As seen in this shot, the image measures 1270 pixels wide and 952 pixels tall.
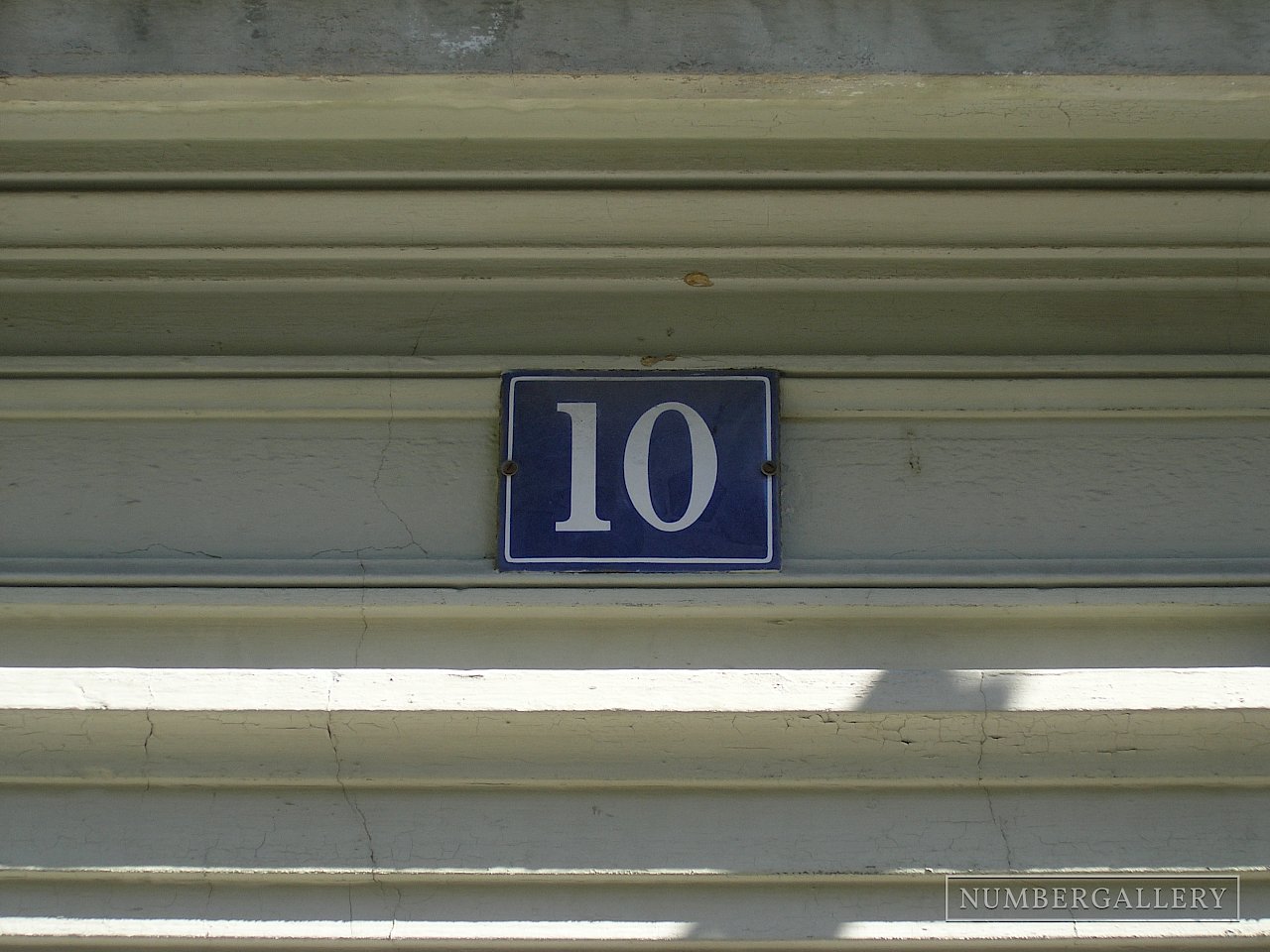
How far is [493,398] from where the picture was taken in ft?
8.54

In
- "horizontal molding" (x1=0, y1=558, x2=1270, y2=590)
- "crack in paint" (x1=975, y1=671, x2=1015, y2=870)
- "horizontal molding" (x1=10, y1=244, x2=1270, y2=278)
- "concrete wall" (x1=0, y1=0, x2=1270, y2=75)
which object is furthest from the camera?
"horizontal molding" (x1=10, y1=244, x2=1270, y2=278)

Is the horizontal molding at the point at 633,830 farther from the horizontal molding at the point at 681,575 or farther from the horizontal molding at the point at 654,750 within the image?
the horizontal molding at the point at 681,575

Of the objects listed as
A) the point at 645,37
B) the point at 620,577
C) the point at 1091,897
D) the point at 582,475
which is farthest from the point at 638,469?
the point at 1091,897


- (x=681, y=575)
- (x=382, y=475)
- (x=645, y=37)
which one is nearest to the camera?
(x=645, y=37)

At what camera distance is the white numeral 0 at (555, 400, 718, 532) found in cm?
250

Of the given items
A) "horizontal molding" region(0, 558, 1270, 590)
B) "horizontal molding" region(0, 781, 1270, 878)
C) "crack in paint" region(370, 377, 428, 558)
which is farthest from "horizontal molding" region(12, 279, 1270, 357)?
"horizontal molding" region(0, 781, 1270, 878)

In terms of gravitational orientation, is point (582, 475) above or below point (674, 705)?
above

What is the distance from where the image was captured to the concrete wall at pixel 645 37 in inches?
85.4

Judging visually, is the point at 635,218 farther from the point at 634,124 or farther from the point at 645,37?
the point at 645,37

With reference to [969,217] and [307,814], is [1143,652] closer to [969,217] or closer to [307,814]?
[969,217]

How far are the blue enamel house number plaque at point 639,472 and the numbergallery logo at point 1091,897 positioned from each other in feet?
2.42

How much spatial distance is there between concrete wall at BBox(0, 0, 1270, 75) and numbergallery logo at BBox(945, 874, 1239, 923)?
1508 mm

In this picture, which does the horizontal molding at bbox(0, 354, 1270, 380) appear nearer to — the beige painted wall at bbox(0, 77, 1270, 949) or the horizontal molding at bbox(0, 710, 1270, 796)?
the beige painted wall at bbox(0, 77, 1270, 949)

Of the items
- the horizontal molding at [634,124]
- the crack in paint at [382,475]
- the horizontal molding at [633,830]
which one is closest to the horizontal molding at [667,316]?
the crack in paint at [382,475]
